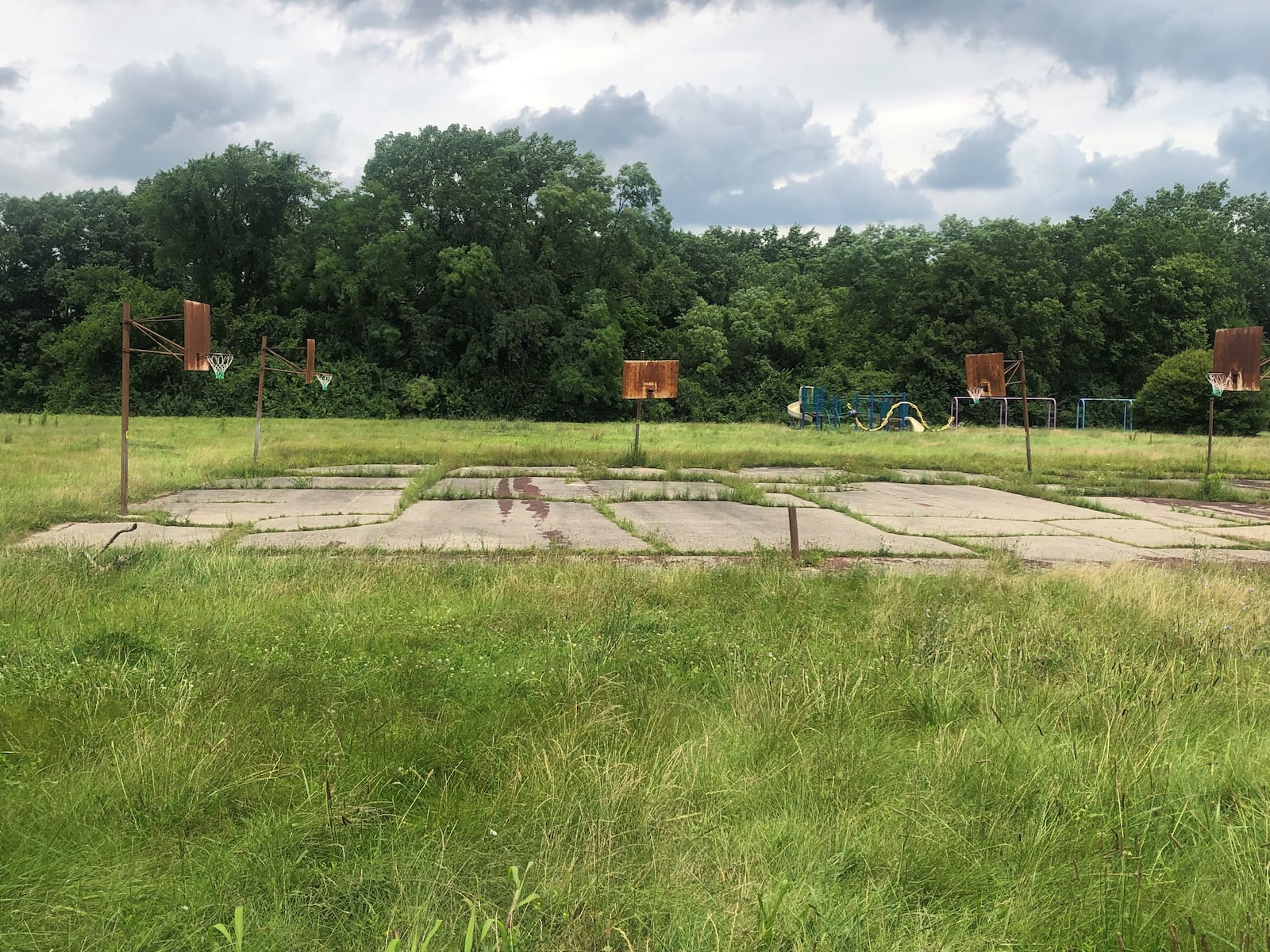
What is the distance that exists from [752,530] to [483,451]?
12505 millimetres

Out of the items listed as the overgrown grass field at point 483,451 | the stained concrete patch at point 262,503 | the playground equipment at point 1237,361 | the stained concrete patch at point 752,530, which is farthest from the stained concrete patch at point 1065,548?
the playground equipment at point 1237,361

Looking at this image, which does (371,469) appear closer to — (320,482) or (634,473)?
(320,482)

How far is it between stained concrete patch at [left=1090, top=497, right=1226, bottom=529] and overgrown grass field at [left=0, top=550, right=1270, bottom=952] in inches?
319

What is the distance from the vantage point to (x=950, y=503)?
49.4 ft

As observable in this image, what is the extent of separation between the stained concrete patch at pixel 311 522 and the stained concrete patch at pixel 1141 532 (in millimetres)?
9396

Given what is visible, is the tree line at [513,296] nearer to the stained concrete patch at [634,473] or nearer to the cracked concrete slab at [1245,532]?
the stained concrete patch at [634,473]

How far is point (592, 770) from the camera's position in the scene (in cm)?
314

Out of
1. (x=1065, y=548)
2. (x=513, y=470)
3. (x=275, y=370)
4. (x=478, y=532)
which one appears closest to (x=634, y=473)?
(x=513, y=470)

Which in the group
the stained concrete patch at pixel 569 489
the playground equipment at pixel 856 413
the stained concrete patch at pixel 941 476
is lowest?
the stained concrete patch at pixel 569 489

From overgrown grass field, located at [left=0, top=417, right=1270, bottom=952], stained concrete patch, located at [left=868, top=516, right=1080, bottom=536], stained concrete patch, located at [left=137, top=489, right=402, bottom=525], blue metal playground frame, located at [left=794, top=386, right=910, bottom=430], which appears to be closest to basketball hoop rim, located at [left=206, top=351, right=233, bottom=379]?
stained concrete patch, located at [left=137, top=489, right=402, bottom=525]

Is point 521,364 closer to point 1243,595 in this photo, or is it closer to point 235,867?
point 1243,595

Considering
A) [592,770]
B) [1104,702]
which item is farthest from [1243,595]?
[592,770]

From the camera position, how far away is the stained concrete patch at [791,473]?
720 inches

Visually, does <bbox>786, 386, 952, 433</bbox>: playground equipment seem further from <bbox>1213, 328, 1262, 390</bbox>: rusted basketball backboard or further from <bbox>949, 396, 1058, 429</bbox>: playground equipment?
<bbox>1213, 328, 1262, 390</bbox>: rusted basketball backboard
